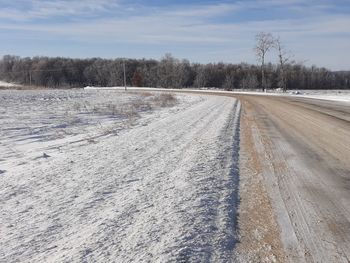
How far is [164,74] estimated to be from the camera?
11169 centimetres

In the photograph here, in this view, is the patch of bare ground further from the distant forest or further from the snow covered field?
the distant forest

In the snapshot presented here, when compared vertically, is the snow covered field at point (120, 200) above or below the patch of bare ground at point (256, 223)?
above

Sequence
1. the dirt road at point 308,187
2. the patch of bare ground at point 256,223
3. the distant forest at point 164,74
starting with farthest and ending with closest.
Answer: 1. the distant forest at point 164,74
2. the dirt road at point 308,187
3. the patch of bare ground at point 256,223

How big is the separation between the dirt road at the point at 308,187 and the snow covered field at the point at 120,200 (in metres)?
0.62

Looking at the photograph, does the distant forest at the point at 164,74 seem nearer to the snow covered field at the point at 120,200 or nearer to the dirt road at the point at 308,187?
the dirt road at the point at 308,187

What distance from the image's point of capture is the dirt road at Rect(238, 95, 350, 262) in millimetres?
4543

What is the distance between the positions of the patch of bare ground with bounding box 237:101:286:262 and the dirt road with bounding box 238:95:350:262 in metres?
0.06

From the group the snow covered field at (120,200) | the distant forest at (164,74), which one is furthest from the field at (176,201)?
the distant forest at (164,74)

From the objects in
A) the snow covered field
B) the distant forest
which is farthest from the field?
the distant forest

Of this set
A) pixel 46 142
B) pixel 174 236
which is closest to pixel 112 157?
pixel 46 142

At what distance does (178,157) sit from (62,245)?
502 centimetres

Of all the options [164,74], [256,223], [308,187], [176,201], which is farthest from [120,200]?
[164,74]

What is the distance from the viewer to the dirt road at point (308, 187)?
454 centimetres

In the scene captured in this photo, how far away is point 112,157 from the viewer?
9.38 meters
